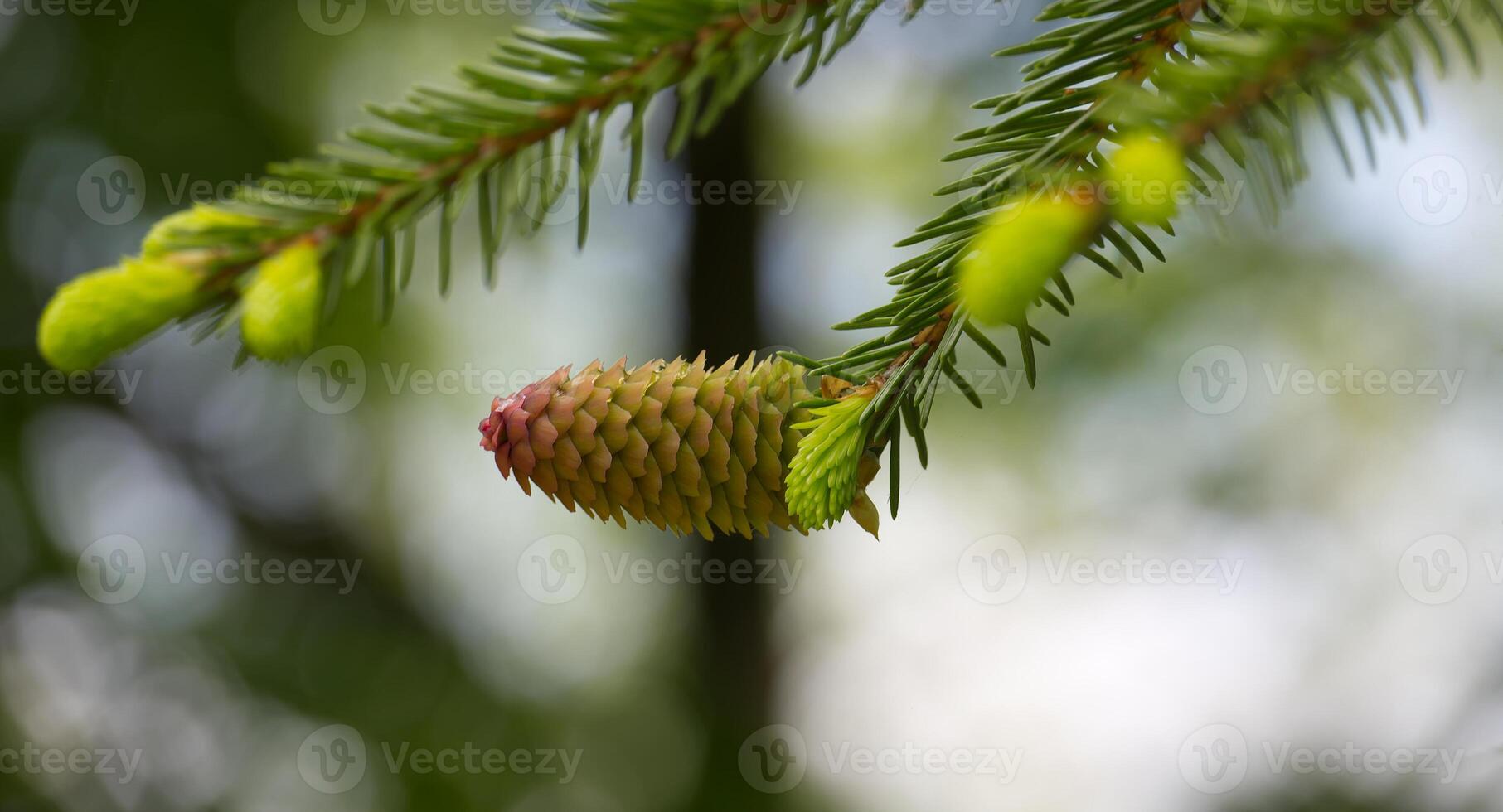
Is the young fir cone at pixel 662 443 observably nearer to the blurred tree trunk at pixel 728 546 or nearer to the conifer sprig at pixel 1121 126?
the conifer sprig at pixel 1121 126

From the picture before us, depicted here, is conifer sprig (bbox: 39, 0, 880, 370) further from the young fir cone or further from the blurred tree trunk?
the blurred tree trunk

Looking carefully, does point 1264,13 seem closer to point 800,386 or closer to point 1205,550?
point 800,386

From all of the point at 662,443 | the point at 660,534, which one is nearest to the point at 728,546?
the point at 660,534

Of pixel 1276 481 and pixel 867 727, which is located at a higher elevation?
pixel 1276 481

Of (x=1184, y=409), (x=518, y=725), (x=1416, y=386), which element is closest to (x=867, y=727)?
(x=518, y=725)

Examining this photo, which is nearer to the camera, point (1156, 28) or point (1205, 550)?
point (1156, 28)
